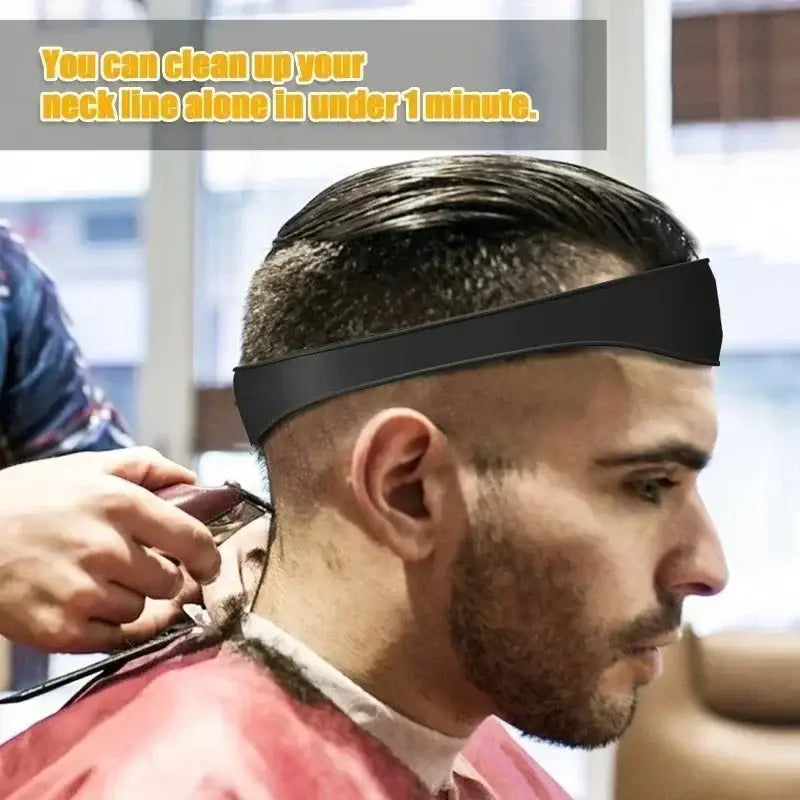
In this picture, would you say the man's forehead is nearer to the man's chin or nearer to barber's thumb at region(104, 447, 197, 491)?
the man's chin

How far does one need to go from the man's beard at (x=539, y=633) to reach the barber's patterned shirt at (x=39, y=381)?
3.77ft

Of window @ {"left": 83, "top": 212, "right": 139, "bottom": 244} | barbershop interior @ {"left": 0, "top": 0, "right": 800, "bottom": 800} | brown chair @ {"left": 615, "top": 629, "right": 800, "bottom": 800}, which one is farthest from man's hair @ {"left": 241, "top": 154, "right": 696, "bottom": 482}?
window @ {"left": 83, "top": 212, "right": 139, "bottom": 244}

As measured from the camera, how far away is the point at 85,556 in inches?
29.0

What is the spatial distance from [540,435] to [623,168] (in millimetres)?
1679

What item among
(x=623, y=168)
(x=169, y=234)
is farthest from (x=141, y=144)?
(x=623, y=168)

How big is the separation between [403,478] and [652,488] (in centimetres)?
18

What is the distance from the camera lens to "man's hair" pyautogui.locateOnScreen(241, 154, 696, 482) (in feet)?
2.35

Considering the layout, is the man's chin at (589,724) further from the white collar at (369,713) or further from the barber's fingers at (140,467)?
the barber's fingers at (140,467)

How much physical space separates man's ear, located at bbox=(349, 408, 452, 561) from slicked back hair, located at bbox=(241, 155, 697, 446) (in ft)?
0.25

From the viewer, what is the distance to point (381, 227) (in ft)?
→ 2.42

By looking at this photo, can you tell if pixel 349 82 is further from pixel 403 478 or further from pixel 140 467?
pixel 403 478

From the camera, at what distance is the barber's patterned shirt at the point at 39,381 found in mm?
1698

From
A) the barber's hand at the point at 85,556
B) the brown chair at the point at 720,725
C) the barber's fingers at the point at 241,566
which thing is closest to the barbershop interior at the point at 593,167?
the brown chair at the point at 720,725

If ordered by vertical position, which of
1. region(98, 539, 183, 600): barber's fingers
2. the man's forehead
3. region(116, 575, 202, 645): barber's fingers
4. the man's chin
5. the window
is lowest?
the man's chin
